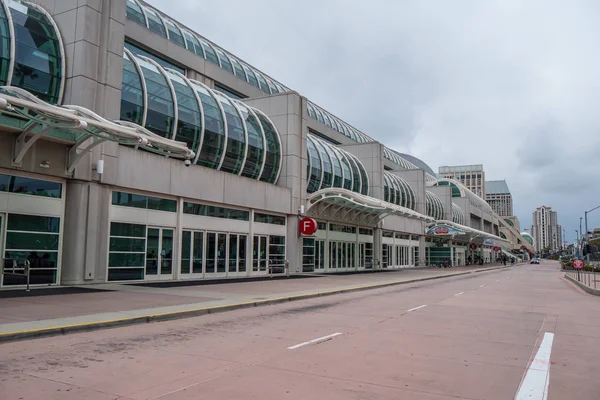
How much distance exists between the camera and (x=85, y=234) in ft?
58.1

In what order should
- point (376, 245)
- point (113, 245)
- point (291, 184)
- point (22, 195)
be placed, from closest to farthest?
point (22, 195) < point (113, 245) < point (291, 184) < point (376, 245)

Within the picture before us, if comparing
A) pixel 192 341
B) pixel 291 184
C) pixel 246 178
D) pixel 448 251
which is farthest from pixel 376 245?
pixel 192 341

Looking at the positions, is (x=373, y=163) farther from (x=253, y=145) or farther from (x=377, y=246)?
A: (x=253, y=145)

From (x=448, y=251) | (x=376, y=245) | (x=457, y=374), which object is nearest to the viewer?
(x=457, y=374)

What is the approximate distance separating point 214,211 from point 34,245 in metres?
9.45

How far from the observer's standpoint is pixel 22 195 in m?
16.3

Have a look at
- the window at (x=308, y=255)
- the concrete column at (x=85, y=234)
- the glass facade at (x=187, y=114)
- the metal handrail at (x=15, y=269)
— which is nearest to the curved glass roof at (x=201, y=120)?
the glass facade at (x=187, y=114)

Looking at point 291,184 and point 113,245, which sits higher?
point 291,184

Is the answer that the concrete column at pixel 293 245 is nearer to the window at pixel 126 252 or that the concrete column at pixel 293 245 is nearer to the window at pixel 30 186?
the window at pixel 126 252

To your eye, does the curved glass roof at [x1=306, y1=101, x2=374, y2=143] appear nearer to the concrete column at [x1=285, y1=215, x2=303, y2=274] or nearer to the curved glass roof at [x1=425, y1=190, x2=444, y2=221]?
the curved glass roof at [x1=425, y1=190, x2=444, y2=221]

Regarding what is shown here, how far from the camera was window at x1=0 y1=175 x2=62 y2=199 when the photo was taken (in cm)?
1588

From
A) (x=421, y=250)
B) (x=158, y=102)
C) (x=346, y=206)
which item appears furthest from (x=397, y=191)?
(x=158, y=102)

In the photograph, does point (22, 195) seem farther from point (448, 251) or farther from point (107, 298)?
point (448, 251)

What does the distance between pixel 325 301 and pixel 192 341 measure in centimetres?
825
